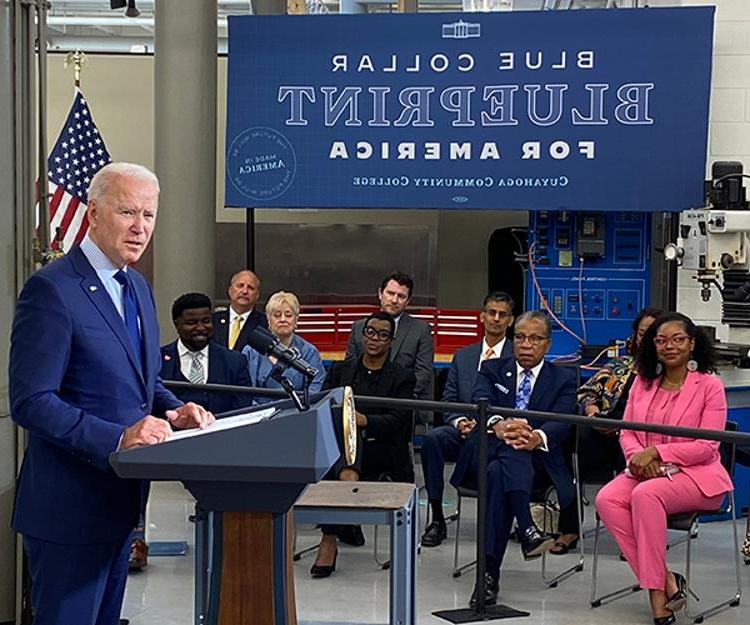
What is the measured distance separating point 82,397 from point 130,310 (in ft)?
0.80

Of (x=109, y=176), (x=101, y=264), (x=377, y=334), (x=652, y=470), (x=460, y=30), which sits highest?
(x=460, y=30)

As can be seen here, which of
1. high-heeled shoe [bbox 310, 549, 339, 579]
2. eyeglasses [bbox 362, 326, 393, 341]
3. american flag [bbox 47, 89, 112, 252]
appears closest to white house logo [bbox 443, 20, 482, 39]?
american flag [bbox 47, 89, 112, 252]

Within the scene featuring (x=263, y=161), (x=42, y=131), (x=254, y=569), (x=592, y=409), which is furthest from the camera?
(x=263, y=161)

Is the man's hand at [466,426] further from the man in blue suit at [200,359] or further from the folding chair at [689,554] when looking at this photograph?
the man in blue suit at [200,359]

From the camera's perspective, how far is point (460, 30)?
26.3ft

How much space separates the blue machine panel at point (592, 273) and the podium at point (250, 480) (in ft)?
18.0

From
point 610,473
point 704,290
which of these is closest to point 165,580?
point 610,473

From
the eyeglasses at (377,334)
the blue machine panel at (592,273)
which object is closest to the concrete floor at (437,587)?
the eyeglasses at (377,334)

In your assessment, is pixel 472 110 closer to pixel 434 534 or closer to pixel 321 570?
pixel 434 534

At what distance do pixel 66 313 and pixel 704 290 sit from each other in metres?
4.79

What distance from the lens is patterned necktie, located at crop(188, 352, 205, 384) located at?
6.74 meters

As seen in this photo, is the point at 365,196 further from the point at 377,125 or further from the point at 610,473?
the point at 610,473

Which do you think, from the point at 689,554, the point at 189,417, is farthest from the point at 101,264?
the point at 689,554

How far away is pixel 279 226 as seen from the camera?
1154 centimetres
